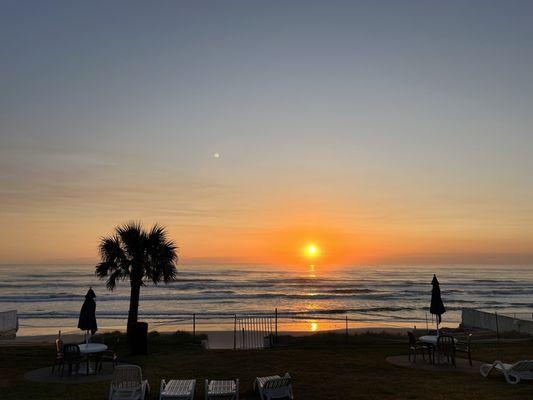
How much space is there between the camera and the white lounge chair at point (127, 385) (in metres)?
9.07

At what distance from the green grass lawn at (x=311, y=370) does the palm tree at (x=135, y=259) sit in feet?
9.28

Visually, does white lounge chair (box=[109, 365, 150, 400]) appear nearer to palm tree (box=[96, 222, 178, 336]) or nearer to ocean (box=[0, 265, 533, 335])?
palm tree (box=[96, 222, 178, 336])

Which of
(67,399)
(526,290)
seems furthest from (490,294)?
(67,399)

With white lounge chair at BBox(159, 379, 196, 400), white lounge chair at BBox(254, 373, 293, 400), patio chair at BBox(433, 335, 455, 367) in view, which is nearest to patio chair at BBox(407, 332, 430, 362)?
patio chair at BBox(433, 335, 455, 367)

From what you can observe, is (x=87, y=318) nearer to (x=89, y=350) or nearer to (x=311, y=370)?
(x=89, y=350)

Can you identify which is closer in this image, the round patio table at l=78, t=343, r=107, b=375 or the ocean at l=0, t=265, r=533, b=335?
the round patio table at l=78, t=343, r=107, b=375

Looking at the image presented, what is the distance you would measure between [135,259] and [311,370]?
995cm

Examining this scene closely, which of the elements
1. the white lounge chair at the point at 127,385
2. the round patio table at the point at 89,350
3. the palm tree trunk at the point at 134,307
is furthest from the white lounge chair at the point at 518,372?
the palm tree trunk at the point at 134,307

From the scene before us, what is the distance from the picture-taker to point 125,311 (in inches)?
1670

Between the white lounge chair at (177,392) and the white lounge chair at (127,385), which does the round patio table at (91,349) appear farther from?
the white lounge chair at (177,392)

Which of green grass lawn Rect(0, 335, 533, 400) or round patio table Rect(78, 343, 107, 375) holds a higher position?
round patio table Rect(78, 343, 107, 375)

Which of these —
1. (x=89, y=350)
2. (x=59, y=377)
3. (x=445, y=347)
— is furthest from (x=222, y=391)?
(x=445, y=347)

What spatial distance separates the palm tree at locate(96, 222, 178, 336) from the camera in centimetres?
1925

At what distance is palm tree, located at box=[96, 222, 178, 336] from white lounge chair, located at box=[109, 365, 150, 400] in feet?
32.6
